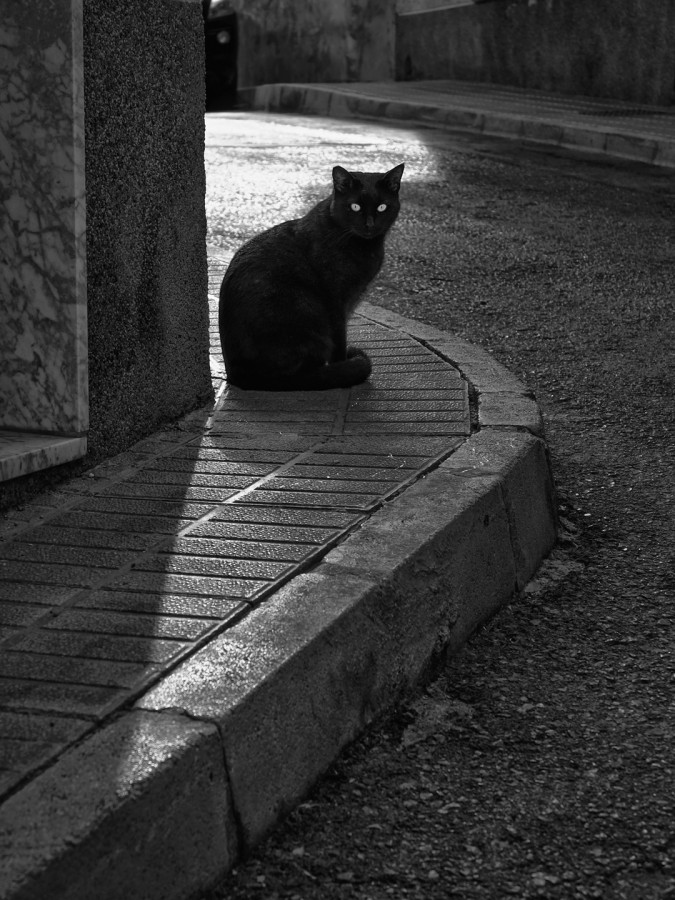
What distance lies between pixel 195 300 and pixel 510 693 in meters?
1.77

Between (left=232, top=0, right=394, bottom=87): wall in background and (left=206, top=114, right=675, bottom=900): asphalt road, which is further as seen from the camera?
(left=232, top=0, right=394, bottom=87): wall in background

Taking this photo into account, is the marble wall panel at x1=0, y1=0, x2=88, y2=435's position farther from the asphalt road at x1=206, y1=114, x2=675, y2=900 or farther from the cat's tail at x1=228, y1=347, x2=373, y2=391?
the asphalt road at x1=206, y1=114, x2=675, y2=900

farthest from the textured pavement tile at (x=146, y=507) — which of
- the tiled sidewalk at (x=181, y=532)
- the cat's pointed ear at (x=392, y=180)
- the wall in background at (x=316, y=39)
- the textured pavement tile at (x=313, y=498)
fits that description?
the wall in background at (x=316, y=39)

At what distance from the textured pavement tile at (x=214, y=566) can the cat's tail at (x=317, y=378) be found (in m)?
1.51

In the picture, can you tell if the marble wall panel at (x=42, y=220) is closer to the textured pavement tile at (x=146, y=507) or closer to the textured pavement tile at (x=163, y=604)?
the textured pavement tile at (x=146, y=507)

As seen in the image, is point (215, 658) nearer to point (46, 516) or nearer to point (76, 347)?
point (46, 516)

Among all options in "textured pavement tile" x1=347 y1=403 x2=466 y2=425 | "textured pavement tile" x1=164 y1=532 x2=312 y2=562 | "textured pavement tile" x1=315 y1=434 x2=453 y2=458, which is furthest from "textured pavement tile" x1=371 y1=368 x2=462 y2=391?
"textured pavement tile" x1=164 y1=532 x2=312 y2=562

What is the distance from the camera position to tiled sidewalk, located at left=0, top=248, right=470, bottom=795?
7.27 ft

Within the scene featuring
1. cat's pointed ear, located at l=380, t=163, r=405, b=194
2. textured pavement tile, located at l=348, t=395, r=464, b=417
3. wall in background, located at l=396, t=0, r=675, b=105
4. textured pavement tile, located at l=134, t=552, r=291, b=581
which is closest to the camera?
textured pavement tile, located at l=134, t=552, r=291, b=581

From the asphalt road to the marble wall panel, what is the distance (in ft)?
4.28

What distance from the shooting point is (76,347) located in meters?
3.27

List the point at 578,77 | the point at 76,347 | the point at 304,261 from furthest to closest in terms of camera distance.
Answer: the point at 578,77, the point at 304,261, the point at 76,347

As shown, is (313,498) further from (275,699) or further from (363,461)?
(275,699)

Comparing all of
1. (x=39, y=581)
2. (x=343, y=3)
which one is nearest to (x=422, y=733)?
(x=39, y=581)
